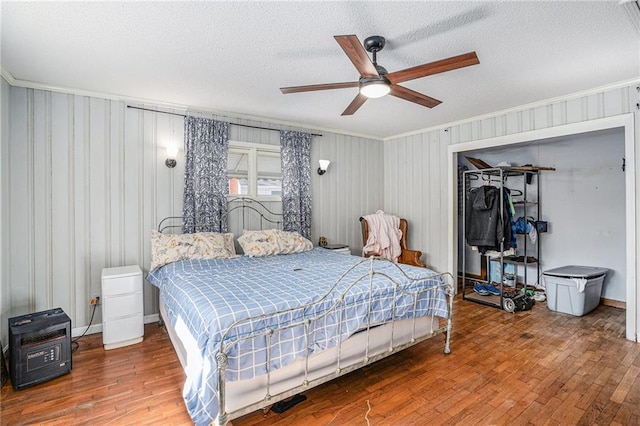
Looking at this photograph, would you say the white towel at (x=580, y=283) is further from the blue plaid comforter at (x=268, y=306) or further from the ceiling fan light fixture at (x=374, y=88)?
the ceiling fan light fixture at (x=374, y=88)

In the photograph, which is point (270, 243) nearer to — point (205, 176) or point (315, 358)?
point (205, 176)

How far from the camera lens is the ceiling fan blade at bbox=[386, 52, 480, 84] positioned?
2.01 metres

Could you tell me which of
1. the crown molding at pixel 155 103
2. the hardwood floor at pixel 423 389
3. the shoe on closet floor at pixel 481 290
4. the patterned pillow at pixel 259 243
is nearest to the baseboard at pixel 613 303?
the hardwood floor at pixel 423 389

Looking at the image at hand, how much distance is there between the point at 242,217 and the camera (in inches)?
171

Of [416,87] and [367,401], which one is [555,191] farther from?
[367,401]

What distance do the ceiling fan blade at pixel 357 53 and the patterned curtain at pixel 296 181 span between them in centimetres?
256

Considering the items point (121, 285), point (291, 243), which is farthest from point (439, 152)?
point (121, 285)

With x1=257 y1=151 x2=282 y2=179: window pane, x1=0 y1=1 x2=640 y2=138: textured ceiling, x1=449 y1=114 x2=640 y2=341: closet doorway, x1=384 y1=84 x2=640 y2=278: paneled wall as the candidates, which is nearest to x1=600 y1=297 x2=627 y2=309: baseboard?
x1=449 y1=114 x2=640 y2=341: closet doorway

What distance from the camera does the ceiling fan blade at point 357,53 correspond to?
1.83 m

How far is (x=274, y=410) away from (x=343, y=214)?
3556mm

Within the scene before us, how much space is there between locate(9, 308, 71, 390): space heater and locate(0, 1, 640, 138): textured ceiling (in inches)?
86.8

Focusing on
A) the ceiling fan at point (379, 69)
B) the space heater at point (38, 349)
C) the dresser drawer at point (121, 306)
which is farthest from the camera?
the dresser drawer at point (121, 306)

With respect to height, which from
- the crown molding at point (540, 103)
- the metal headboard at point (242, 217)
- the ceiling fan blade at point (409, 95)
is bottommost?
the metal headboard at point (242, 217)

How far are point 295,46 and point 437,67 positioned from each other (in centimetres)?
110
